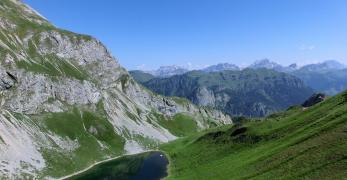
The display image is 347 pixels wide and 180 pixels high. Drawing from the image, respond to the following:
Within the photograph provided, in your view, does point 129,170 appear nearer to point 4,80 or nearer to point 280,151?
point 4,80

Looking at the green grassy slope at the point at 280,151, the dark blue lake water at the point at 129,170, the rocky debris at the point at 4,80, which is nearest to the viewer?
the green grassy slope at the point at 280,151

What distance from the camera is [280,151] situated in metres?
110

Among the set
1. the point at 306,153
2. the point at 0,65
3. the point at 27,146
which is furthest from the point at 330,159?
the point at 0,65

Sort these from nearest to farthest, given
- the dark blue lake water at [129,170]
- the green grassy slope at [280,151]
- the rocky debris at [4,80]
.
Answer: the green grassy slope at [280,151], the dark blue lake water at [129,170], the rocky debris at [4,80]

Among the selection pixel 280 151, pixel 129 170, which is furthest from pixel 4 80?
pixel 280 151

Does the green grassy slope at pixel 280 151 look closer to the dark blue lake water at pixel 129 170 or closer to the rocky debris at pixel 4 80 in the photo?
the dark blue lake water at pixel 129 170

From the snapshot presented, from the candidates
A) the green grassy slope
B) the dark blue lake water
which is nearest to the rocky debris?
the dark blue lake water

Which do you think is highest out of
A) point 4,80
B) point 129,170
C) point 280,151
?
point 4,80

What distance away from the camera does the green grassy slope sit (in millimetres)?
88500

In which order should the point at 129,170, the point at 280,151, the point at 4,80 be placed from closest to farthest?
the point at 280,151
the point at 129,170
the point at 4,80

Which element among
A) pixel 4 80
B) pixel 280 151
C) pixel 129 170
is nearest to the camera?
pixel 280 151

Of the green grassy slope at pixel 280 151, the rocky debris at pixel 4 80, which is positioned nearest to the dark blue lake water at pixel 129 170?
the green grassy slope at pixel 280 151

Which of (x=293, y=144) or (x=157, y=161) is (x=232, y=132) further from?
(x=293, y=144)

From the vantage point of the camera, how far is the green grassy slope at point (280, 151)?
290 ft
